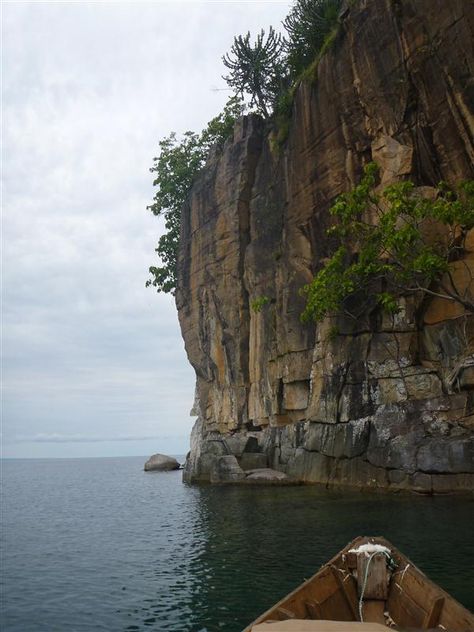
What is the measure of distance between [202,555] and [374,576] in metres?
7.96

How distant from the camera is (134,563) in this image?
15.4 m

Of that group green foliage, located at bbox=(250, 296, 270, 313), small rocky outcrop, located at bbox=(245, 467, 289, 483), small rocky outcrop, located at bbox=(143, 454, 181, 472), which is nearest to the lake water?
small rocky outcrop, located at bbox=(245, 467, 289, 483)

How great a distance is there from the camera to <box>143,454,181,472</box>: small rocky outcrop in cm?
6590

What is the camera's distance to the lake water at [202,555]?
430 inches

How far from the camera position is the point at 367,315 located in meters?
28.8

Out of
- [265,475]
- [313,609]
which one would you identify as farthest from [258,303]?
[313,609]

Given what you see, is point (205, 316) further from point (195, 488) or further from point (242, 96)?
point (242, 96)

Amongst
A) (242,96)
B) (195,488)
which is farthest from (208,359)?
(242,96)

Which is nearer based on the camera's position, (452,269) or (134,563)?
(134,563)

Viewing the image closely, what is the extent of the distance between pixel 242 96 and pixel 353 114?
1739 cm

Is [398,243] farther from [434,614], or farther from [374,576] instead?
[434,614]

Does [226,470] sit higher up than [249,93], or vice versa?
[249,93]

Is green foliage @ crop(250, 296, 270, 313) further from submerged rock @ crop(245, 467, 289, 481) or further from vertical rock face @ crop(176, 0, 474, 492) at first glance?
submerged rock @ crop(245, 467, 289, 481)

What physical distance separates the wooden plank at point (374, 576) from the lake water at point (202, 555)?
8.25 feet
